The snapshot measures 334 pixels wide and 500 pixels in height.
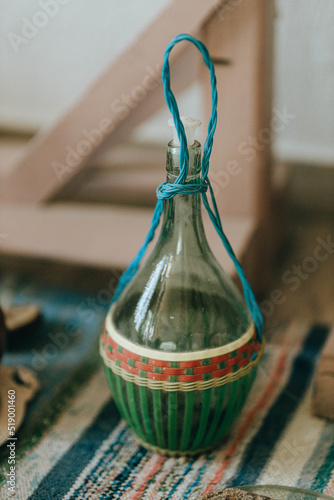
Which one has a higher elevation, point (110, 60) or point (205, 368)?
point (110, 60)

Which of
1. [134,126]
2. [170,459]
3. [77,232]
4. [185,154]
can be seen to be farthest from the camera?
[77,232]

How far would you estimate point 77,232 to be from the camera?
3.66ft

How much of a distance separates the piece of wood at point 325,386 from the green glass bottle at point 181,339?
0.13 meters

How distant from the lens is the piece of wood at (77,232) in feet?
3.47

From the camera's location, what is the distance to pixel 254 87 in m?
0.87

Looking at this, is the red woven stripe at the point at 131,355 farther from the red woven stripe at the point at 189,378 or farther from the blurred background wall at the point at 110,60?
the blurred background wall at the point at 110,60

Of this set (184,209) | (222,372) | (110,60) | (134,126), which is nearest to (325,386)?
(222,372)

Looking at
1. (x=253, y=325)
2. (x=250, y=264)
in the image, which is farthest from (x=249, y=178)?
(x=253, y=325)

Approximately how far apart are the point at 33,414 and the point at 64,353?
146 mm

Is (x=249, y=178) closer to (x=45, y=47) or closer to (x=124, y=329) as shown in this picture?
(x=124, y=329)

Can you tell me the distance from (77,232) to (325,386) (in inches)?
21.0

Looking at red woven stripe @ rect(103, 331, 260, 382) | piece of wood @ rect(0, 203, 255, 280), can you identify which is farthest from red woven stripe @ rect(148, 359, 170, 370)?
piece of wood @ rect(0, 203, 255, 280)

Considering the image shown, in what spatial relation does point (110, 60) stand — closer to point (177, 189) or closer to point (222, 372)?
point (177, 189)

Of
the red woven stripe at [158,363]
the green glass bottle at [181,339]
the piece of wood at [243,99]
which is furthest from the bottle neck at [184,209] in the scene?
the piece of wood at [243,99]
